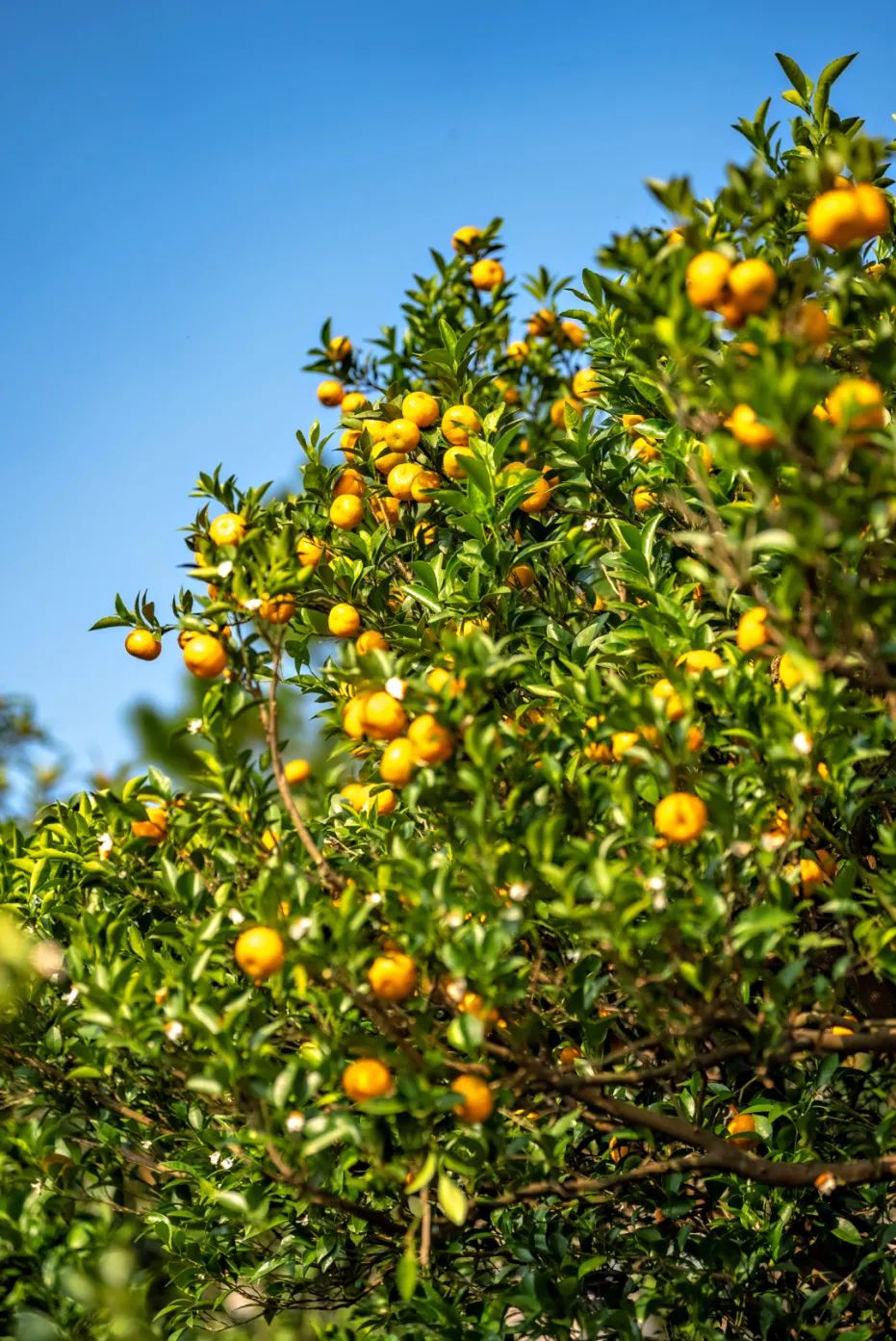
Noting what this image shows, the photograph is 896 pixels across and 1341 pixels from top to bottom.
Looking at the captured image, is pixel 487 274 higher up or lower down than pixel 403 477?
higher up

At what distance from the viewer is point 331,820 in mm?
2928

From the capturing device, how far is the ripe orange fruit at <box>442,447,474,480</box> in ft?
9.96

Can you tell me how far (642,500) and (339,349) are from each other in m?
1.74

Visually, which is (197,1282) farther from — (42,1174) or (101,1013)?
(101,1013)

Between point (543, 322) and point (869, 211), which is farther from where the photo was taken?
point (543, 322)

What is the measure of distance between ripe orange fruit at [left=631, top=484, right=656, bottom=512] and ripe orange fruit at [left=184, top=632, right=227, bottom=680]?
1.37 metres

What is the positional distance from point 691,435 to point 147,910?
1.94 m

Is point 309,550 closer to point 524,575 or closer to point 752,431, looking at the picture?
point 524,575

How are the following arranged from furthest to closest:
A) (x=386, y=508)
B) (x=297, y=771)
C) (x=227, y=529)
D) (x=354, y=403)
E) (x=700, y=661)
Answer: (x=354, y=403) < (x=386, y=508) < (x=297, y=771) < (x=227, y=529) < (x=700, y=661)

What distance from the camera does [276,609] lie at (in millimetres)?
2430

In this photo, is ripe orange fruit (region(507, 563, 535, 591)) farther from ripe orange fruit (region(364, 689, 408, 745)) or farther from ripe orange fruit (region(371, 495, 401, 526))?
ripe orange fruit (region(364, 689, 408, 745))

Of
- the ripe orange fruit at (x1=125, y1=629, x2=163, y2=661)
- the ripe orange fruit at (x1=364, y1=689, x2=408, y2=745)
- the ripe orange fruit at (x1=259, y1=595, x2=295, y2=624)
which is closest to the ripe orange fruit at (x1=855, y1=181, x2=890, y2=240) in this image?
the ripe orange fruit at (x1=364, y1=689, x2=408, y2=745)

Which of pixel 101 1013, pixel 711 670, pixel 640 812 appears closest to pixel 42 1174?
pixel 101 1013

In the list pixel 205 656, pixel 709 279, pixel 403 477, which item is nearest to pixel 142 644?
pixel 205 656
